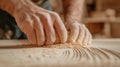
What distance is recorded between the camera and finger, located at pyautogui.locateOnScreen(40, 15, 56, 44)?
31.4 inches

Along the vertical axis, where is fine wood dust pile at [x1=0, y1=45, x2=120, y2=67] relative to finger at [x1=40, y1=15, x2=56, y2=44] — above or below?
below

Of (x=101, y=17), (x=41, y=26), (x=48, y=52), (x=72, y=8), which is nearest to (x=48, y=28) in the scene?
(x=41, y=26)

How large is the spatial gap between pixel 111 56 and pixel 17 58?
0.19 meters

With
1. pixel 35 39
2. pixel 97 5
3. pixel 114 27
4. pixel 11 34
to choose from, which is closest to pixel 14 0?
pixel 35 39

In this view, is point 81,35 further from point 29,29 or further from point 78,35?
point 29,29

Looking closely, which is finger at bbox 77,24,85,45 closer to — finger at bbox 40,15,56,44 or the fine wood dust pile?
finger at bbox 40,15,56,44

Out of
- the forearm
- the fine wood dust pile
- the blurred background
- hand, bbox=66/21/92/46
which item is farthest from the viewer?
the blurred background

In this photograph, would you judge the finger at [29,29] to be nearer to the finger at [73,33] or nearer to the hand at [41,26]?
the hand at [41,26]

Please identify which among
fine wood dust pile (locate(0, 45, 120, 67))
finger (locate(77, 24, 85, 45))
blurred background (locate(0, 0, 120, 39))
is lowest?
blurred background (locate(0, 0, 120, 39))

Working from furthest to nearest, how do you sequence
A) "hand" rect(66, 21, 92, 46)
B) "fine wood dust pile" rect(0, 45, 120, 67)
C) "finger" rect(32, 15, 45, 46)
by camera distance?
1. "hand" rect(66, 21, 92, 46)
2. "finger" rect(32, 15, 45, 46)
3. "fine wood dust pile" rect(0, 45, 120, 67)

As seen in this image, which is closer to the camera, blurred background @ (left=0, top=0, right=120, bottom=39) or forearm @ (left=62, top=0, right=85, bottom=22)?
forearm @ (left=62, top=0, right=85, bottom=22)

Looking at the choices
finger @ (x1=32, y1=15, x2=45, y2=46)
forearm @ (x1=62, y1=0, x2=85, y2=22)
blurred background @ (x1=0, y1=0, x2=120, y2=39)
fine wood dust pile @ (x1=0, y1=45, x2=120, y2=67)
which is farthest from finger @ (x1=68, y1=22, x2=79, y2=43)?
blurred background @ (x1=0, y1=0, x2=120, y2=39)

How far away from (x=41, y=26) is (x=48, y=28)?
19 millimetres

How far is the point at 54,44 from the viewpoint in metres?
0.83
